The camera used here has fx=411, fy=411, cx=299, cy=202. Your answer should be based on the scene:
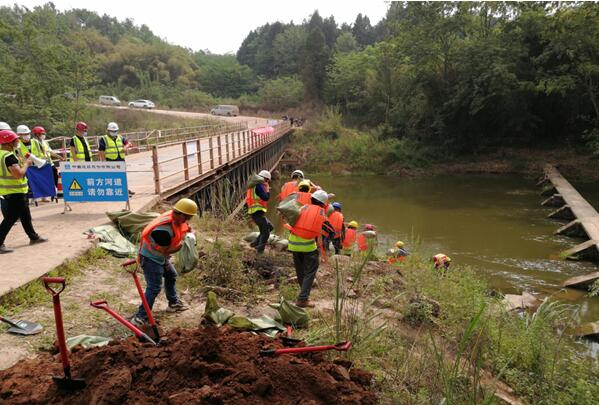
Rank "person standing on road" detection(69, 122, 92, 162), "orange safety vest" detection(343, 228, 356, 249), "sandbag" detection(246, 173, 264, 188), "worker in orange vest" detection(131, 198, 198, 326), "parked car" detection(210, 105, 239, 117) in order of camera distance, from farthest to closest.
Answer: "parked car" detection(210, 105, 239, 117)
"orange safety vest" detection(343, 228, 356, 249)
"person standing on road" detection(69, 122, 92, 162)
"sandbag" detection(246, 173, 264, 188)
"worker in orange vest" detection(131, 198, 198, 326)

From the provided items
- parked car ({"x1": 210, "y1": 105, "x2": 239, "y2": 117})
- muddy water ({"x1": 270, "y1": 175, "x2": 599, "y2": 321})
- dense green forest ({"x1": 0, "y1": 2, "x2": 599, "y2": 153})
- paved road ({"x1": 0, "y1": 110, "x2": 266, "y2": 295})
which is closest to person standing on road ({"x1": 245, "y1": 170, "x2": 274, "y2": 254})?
paved road ({"x1": 0, "y1": 110, "x2": 266, "y2": 295})

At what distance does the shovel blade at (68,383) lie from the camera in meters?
2.79

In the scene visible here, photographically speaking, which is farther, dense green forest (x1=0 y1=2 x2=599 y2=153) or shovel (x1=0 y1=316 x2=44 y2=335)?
dense green forest (x1=0 y1=2 x2=599 y2=153)

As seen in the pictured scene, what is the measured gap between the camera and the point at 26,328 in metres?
4.03

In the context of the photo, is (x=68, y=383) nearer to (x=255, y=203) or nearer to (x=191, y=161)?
(x=255, y=203)

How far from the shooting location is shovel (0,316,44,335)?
3.98 metres

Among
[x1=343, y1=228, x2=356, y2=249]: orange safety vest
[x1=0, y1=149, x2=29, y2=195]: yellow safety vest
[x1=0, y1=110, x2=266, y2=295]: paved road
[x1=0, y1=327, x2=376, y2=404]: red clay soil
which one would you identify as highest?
[x1=0, y1=149, x2=29, y2=195]: yellow safety vest

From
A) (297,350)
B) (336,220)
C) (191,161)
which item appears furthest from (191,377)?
(191,161)

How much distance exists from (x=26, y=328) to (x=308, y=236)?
3251 mm

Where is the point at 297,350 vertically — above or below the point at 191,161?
above

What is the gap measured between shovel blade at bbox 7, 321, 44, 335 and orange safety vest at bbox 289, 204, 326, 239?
3.08 m

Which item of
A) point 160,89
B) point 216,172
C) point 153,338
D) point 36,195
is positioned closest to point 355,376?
point 153,338

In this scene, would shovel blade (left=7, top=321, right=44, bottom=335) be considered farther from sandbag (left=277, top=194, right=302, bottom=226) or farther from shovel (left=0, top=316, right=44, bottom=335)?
sandbag (left=277, top=194, right=302, bottom=226)

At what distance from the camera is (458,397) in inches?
136
